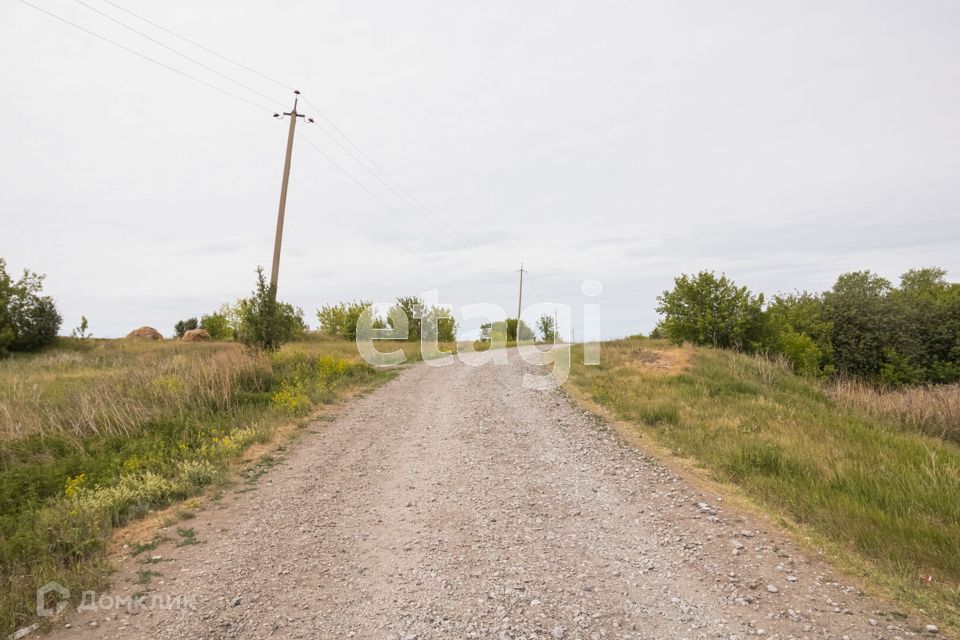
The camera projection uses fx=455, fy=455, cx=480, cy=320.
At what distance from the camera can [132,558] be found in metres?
5.11

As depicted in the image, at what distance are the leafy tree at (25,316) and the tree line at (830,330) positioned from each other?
4312cm

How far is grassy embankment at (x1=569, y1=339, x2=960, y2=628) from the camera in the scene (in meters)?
4.68

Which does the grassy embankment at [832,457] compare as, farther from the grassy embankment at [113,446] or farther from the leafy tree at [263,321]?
→ the leafy tree at [263,321]

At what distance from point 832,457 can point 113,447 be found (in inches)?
518

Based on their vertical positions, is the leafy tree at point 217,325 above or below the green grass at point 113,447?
above

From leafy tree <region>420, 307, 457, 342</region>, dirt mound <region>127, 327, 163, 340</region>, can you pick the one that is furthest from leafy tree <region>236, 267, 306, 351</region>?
dirt mound <region>127, 327, 163, 340</region>

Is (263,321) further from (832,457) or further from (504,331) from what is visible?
(504,331)

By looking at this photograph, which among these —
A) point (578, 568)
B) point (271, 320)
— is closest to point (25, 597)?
point (578, 568)

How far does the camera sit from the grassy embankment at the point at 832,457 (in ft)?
15.3

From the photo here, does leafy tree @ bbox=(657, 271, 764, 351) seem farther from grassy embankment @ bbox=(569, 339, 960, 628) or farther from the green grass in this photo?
the green grass

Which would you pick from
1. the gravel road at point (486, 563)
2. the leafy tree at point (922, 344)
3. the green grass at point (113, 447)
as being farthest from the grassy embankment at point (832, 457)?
the leafy tree at point (922, 344)

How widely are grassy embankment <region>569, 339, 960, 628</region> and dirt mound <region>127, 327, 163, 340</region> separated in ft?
139

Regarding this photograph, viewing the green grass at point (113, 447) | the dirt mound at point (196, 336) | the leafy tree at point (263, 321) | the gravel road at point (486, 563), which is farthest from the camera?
the dirt mound at point (196, 336)

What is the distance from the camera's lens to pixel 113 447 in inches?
354
